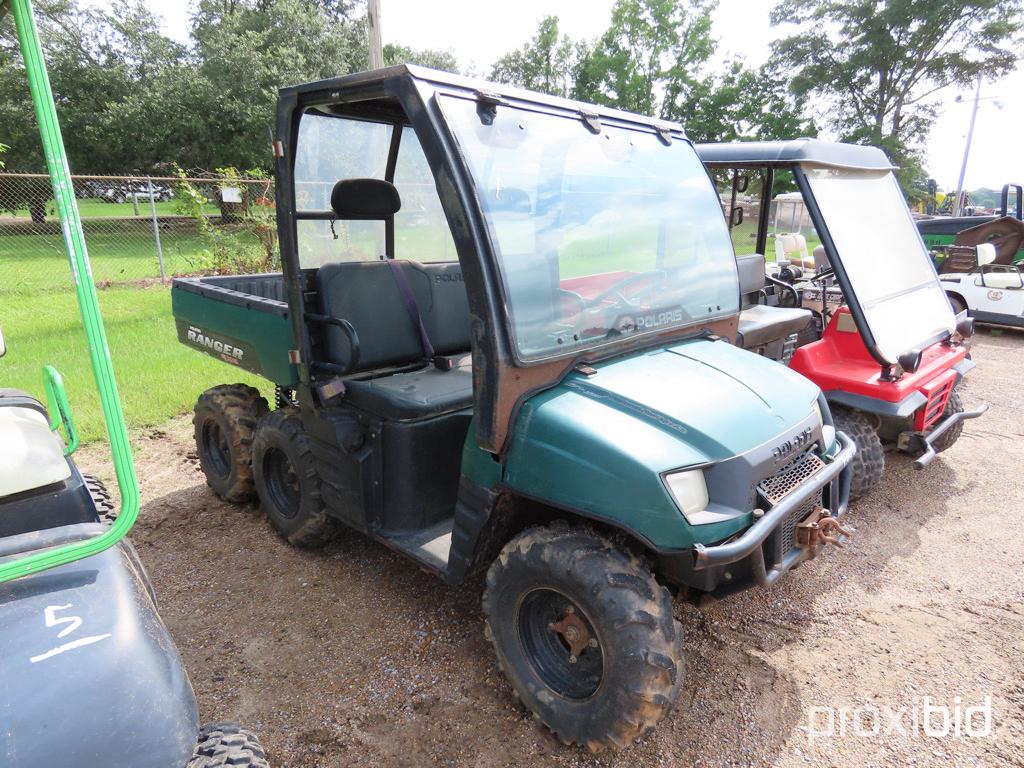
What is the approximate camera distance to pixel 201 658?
103 inches

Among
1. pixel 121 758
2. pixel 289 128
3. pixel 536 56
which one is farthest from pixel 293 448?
pixel 536 56

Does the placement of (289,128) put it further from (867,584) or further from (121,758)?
(867,584)

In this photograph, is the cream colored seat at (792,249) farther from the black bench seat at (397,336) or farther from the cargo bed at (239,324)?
the cargo bed at (239,324)

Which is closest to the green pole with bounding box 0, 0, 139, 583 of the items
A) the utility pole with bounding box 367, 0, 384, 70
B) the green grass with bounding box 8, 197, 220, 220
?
the utility pole with bounding box 367, 0, 384, 70

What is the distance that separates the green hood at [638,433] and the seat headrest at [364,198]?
1.59 metres

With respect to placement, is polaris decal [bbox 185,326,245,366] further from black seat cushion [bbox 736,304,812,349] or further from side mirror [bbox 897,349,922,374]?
side mirror [bbox 897,349,922,374]

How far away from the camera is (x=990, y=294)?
27.6 ft

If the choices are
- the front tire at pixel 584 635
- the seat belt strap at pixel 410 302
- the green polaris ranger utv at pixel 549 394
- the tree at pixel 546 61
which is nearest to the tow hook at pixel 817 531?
the green polaris ranger utv at pixel 549 394

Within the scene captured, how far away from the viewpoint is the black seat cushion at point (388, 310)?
10.2ft

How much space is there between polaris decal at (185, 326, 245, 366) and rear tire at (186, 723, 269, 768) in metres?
2.22

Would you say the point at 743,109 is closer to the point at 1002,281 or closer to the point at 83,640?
the point at 1002,281

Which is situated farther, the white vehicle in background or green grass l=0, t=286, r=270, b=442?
the white vehicle in background

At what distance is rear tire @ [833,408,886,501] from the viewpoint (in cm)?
372

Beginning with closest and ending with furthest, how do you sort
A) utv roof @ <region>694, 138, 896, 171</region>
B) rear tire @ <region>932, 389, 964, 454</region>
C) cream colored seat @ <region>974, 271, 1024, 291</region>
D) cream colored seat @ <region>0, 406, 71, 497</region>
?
cream colored seat @ <region>0, 406, 71, 497</region>
utv roof @ <region>694, 138, 896, 171</region>
rear tire @ <region>932, 389, 964, 454</region>
cream colored seat @ <region>974, 271, 1024, 291</region>
